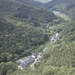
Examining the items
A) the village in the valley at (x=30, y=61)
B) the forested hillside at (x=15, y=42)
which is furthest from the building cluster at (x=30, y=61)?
the forested hillside at (x=15, y=42)

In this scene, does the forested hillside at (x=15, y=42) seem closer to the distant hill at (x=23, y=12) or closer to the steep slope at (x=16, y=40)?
the steep slope at (x=16, y=40)

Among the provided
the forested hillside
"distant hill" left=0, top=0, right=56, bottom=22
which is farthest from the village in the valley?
"distant hill" left=0, top=0, right=56, bottom=22

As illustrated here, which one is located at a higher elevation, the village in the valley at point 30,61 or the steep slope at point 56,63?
the steep slope at point 56,63

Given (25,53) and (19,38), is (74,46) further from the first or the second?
(19,38)

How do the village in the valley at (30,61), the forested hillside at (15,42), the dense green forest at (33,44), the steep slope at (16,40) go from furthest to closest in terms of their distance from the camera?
1. the steep slope at (16,40)
2. the village in the valley at (30,61)
3. the forested hillside at (15,42)
4. the dense green forest at (33,44)

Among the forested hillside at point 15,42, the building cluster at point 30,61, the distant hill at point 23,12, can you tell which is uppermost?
the distant hill at point 23,12

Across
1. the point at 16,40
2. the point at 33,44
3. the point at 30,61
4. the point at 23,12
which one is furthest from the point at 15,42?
the point at 23,12

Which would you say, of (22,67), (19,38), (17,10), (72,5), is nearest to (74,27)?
(19,38)

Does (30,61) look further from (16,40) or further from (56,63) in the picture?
(16,40)

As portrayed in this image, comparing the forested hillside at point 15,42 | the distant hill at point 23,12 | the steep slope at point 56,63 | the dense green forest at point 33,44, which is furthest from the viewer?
the distant hill at point 23,12
